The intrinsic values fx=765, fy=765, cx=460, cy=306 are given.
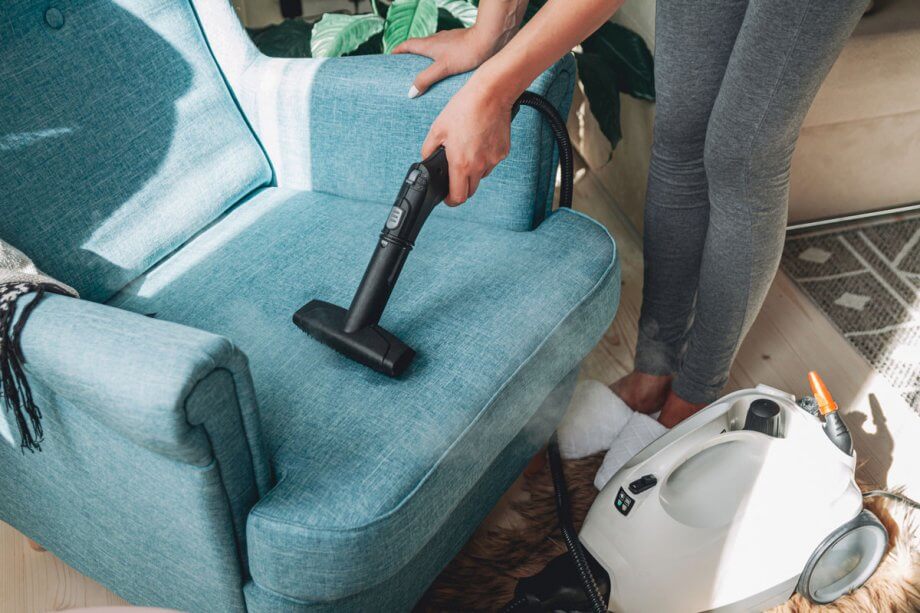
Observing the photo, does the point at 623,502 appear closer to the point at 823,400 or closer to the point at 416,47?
the point at 823,400

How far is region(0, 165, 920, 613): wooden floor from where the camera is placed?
1.16m

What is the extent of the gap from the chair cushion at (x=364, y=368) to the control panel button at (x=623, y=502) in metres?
0.17

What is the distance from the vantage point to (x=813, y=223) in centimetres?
182

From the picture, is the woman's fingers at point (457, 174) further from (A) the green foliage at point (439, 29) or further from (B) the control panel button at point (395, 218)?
(A) the green foliage at point (439, 29)

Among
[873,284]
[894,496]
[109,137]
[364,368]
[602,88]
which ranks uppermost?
[109,137]

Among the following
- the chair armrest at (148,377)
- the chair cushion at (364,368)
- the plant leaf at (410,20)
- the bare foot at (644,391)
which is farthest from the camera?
the plant leaf at (410,20)

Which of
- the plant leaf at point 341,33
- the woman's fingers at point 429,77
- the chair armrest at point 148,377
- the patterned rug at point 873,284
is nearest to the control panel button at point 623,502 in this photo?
the chair armrest at point 148,377

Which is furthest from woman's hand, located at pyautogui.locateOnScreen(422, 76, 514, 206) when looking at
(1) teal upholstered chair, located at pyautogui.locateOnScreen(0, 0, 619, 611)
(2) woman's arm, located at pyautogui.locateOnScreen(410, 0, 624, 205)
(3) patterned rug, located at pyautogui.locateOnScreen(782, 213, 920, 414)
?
(3) patterned rug, located at pyautogui.locateOnScreen(782, 213, 920, 414)

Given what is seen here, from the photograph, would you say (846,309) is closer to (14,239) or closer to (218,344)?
(218,344)

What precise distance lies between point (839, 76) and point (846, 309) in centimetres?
49

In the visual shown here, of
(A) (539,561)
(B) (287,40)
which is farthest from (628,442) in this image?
(B) (287,40)

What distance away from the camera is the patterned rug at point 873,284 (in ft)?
4.94

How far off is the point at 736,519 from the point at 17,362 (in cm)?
85

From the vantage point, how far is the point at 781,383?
1.46 meters
